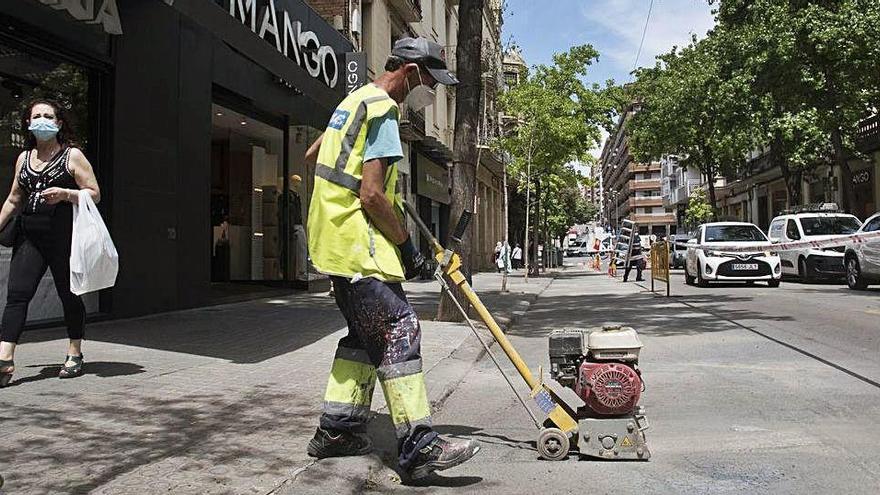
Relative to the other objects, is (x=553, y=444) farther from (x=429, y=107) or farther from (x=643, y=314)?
(x=429, y=107)

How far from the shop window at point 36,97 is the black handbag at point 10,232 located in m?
2.31

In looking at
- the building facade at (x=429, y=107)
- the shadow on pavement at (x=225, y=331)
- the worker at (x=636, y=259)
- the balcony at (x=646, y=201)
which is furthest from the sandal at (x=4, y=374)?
the balcony at (x=646, y=201)

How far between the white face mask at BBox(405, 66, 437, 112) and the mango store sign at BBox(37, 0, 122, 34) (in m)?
5.10

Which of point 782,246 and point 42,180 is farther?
point 782,246

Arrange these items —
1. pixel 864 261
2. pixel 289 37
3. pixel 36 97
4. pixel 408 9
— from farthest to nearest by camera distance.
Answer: pixel 408 9
pixel 864 261
pixel 289 37
pixel 36 97

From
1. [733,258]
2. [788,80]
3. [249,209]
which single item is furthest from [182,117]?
[788,80]

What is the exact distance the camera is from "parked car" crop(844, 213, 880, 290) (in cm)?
1495

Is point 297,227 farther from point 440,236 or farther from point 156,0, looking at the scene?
point 440,236

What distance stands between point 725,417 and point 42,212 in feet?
15.6

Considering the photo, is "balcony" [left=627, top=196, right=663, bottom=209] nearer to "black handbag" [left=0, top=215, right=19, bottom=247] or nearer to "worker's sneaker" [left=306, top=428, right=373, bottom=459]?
"black handbag" [left=0, top=215, right=19, bottom=247]

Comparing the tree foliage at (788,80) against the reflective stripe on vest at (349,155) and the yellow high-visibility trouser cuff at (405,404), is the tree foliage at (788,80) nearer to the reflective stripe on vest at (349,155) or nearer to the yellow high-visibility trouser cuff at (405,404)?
the reflective stripe on vest at (349,155)

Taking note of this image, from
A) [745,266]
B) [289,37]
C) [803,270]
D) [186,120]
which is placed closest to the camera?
[186,120]

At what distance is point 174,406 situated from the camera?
4.62 metres

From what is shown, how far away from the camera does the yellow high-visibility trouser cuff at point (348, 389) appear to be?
3.60 metres
